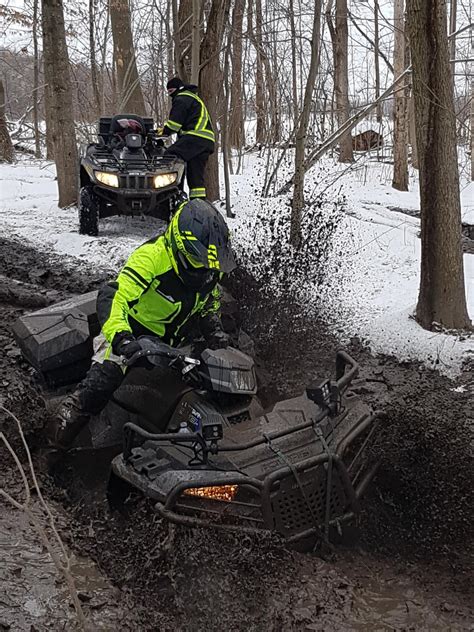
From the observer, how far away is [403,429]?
4.64 meters

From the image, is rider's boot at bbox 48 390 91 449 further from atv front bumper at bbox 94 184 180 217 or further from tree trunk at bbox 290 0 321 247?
atv front bumper at bbox 94 184 180 217

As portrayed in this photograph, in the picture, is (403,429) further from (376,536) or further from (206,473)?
(206,473)

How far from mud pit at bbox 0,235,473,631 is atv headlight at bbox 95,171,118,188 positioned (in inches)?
190

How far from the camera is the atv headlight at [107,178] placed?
29.2ft

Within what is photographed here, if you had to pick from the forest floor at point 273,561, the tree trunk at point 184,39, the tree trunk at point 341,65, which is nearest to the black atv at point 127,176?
the tree trunk at point 184,39

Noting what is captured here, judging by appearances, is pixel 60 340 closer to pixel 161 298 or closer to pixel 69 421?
pixel 69 421

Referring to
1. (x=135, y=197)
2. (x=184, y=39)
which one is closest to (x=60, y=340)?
(x=135, y=197)

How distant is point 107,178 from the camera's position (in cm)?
891

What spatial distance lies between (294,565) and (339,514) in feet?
1.03

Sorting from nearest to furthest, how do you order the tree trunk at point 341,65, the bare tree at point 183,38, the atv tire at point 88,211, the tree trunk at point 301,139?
the tree trunk at point 301,139 < the atv tire at point 88,211 < the bare tree at point 183,38 < the tree trunk at point 341,65

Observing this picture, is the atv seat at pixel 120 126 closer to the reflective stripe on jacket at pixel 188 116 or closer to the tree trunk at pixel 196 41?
the reflective stripe on jacket at pixel 188 116

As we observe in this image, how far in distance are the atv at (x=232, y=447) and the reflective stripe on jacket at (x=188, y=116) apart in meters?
5.62

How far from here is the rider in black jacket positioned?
8.95 meters

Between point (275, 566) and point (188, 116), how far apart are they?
709 cm
